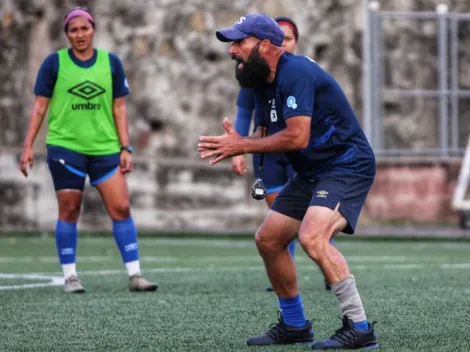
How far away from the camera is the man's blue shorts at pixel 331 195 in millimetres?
7477

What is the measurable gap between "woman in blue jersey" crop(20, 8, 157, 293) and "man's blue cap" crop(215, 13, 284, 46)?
12.1 ft

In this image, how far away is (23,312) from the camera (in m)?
9.35

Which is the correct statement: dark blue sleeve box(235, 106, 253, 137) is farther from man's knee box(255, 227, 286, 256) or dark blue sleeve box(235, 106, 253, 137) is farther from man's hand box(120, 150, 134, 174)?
man's knee box(255, 227, 286, 256)

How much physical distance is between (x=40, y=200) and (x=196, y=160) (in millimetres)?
2587

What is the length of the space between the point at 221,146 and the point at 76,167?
157 inches

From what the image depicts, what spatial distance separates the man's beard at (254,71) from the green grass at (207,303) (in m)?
1.45

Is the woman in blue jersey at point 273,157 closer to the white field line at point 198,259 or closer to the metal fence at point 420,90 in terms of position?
the white field line at point 198,259

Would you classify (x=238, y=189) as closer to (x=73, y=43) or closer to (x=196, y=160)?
(x=196, y=160)

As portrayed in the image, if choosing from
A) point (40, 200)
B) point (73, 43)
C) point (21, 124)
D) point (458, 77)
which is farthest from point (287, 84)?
point (458, 77)

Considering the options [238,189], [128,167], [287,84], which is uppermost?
[287,84]

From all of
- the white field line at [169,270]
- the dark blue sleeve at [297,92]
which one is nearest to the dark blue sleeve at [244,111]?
the white field line at [169,270]

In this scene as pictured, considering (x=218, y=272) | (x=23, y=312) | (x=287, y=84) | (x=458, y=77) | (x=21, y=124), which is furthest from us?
(x=458, y=77)

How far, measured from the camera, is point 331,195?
7465mm

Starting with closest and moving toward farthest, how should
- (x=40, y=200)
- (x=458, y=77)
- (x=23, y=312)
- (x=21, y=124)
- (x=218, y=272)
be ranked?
(x=23, y=312), (x=218, y=272), (x=40, y=200), (x=21, y=124), (x=458, y=77)
